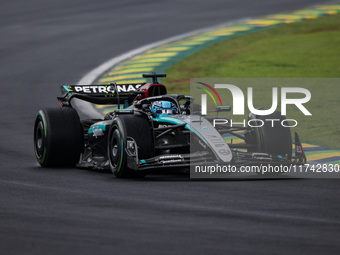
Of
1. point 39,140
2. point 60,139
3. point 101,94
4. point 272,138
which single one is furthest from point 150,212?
point 101,94

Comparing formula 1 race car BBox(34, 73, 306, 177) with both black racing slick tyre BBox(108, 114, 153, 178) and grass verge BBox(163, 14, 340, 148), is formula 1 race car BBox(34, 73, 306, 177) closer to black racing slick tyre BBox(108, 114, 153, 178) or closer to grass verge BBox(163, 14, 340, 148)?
black racing slick tyre BBox(108, 114, 153, 178)

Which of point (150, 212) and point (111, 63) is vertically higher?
point (111, 63)

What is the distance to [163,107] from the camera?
12070mm

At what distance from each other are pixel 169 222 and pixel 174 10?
91.5 feet

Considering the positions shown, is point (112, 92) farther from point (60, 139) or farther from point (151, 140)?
point (151, 140)

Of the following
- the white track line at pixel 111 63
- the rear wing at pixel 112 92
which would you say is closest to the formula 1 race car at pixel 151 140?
the rear wing at pixel 112 92

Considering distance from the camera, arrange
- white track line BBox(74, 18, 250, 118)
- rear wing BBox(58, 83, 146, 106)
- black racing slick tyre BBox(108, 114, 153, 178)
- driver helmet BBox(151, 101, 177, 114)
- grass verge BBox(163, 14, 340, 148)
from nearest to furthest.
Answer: black racing slick tyre BBox(108, 114, 153, 178) → driver helmet BBox(151, 101, 177, 114) → rear wing BBox(58, 83, 146, 106) → white track line BBox(74, 18, 250, 118) → grass verge BBox(163, 14, 340, 148)

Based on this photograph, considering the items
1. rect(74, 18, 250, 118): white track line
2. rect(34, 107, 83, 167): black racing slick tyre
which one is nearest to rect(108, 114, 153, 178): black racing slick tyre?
rect(34, 107, 83, 167): black racing slick tyre

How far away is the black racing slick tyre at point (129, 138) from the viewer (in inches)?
434

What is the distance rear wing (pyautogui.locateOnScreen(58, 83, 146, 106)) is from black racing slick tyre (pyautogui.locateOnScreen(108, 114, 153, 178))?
244cm

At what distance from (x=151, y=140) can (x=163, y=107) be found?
103 cm

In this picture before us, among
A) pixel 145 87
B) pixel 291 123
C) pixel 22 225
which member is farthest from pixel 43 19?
pixel 22 225

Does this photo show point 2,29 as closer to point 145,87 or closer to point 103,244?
point 145,87

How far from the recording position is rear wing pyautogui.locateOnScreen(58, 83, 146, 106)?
13789 mm
